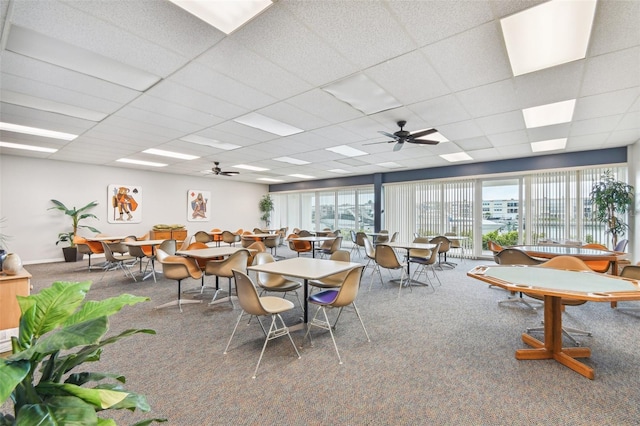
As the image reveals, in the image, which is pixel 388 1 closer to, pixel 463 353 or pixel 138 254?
pixel 463 353

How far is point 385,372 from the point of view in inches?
96.7

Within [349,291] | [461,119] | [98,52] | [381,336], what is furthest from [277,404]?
[461,119]

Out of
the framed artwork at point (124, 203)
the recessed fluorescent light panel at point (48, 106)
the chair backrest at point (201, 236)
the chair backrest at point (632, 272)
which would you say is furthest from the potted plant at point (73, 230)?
the chair backrest at point (632, 272)

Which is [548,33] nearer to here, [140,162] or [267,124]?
[267,124]

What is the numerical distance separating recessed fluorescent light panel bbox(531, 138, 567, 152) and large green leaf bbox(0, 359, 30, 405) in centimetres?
762

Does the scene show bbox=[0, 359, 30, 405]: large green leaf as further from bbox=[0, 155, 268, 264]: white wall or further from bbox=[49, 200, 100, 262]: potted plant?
bbox=[0, 155, 268, 264]: white wall

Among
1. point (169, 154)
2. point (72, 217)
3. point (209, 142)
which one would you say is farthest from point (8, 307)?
point (72, 217)

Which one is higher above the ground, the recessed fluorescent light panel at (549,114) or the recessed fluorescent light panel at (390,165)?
the recessed fluorescent light panel at (549,114)

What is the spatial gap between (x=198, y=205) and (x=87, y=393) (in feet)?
36.1

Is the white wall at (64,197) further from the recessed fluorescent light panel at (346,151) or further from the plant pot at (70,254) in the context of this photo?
the recessed fluorescent light panel at (346,151)

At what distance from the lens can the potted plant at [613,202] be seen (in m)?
5.81

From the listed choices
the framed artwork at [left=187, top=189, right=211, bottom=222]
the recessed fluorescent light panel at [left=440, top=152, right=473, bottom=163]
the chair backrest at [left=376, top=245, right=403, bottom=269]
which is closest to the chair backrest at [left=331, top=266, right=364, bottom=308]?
the chair backrest at [left=376, top=245, right=403, bottom=269]

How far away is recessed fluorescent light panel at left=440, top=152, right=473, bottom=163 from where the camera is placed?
7.19 meters

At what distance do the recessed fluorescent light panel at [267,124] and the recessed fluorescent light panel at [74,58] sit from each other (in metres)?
1.45
